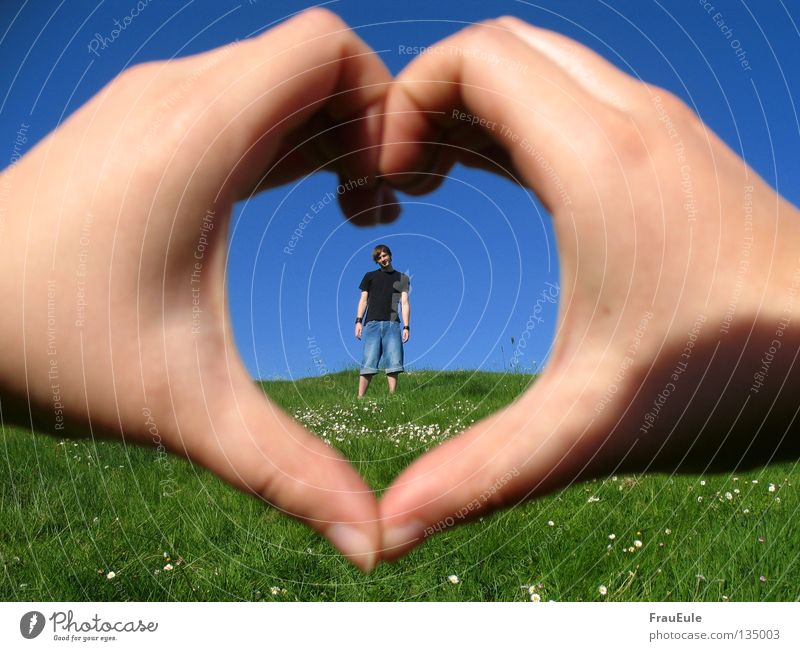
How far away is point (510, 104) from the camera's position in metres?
0.53

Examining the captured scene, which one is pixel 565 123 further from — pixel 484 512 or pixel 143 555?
pixel 143 555

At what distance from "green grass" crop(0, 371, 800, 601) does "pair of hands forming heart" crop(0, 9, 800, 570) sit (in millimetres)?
278

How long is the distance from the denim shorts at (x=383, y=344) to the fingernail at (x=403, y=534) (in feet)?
0.63

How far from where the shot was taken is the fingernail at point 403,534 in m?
0.55

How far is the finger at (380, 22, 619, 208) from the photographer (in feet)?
1.74

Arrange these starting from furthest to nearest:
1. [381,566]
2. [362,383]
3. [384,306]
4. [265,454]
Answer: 1. [381,566]
2. [362,383]
3. [384,306]
4. [265,454]

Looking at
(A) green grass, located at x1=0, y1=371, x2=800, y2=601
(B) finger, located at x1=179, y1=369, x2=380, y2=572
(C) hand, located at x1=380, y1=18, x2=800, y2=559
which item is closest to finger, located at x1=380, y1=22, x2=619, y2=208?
(C) hand, located at x1=380, y1=18, x2=800, y2=559

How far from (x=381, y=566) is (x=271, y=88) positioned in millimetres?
640

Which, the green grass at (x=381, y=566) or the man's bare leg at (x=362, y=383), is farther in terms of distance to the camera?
the green grass at (x=381, y=566)

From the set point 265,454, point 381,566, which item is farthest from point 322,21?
point 381,566

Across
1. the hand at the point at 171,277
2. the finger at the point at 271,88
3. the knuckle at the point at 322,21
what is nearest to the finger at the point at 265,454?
the hand at the point at 171,277

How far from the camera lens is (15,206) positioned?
21.1 inches

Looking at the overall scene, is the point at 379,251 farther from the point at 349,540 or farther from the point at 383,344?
the point at 349,540

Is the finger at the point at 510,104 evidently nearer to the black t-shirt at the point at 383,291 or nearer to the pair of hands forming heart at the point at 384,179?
the pair of hands forming heart at the point at 384,179
